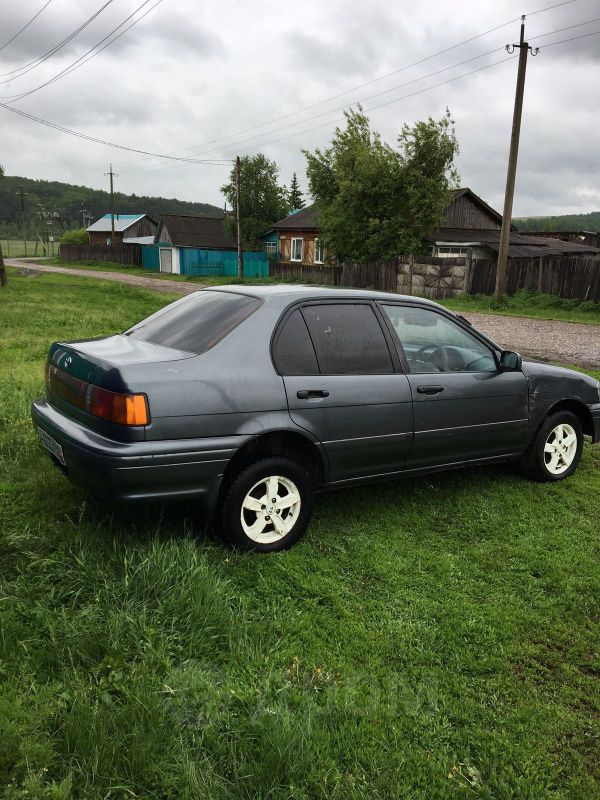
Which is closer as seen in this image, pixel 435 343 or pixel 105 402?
pixel 105 402

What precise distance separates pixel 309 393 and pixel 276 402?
0.24 m

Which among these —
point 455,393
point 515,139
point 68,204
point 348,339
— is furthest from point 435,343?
point 68,204

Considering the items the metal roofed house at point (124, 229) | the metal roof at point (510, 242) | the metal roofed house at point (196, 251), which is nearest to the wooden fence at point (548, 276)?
the metal roof at point (510, 242)

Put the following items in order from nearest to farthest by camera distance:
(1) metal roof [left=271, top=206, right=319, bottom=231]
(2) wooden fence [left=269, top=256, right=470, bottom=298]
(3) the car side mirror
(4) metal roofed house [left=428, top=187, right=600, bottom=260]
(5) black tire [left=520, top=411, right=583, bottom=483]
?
(3) the car side mirror < (5) black tire [left=520, top=411, right=583, bottom=483] < (2) wooden fence [left=269, top=256, right=470, bottom=298] < (4) metal roofed house [left=428, top=187, right=600, bottom=260] < (1) metal roof [left=271, top=206, right=319, bottom=231]

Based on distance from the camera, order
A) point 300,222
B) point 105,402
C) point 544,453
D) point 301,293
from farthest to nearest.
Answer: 1. point 300,222
2. point 544,453
3. point 301,293
4. point 105,402

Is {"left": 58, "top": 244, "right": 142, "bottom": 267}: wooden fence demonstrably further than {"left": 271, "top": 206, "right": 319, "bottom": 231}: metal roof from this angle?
Yes

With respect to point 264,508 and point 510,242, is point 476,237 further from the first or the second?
point 264,508

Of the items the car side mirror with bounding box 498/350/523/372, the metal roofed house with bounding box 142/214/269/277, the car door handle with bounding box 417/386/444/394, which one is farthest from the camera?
the metal roofed house with bounding box 142/214/269/277

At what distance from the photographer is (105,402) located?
338 centimetres

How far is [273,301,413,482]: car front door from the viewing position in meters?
3.83

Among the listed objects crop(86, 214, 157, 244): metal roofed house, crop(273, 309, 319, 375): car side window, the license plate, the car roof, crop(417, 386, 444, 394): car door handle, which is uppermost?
crop(86, 214, 157, 244): metal roofed house

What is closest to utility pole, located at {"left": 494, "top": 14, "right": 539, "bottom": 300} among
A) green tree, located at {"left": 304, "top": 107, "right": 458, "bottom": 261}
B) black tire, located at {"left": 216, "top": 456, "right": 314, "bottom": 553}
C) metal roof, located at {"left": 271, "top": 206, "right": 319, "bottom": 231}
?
green tree, located at {"left": 304, "top": 107, "right": 458, "bottom": 261}

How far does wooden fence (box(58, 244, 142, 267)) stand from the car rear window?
187 ft

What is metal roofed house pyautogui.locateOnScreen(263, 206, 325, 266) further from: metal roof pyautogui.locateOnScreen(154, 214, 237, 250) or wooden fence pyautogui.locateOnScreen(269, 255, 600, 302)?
metal roof pyautogui.locateOnScreen(154, 214, 237, 250)
